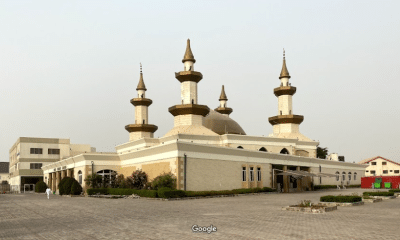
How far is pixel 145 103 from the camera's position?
213ft

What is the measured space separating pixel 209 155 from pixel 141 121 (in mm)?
26394

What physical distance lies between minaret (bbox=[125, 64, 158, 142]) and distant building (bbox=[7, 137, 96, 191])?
25.7 metres

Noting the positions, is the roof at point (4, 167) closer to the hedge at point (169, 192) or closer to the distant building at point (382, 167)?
the hedge at point (169, 192)

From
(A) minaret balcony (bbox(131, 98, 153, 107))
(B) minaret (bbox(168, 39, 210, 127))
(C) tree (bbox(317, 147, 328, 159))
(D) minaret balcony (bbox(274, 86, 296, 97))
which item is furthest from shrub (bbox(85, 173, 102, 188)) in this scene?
(C) tree (bbox(317, 147, 328, 159))

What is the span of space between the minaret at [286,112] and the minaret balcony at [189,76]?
Result: 15.5 metres

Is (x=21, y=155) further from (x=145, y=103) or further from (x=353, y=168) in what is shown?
(x=353, y=168)

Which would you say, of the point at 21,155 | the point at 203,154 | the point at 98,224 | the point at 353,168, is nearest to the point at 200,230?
the point at 98,224

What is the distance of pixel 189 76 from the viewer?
53.7 m

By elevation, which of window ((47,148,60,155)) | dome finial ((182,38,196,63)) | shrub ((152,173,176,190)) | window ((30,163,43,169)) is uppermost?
dome finial ((182,38,196,63))

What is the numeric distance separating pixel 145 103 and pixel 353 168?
38349 millimetres

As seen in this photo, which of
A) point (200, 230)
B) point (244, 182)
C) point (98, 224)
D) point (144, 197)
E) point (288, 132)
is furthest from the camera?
point (288, 132)

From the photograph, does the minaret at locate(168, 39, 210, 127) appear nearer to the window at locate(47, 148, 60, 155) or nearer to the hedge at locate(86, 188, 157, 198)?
the hedge at locate(86, 188, 157, 198)

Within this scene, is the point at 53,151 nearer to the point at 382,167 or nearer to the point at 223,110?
the point at 223,110

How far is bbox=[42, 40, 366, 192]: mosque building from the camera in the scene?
39844 mm
